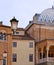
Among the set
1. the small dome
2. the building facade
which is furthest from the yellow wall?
the small dome

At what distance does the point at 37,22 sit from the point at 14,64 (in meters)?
11.4

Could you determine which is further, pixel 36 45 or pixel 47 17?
pixel 47 17

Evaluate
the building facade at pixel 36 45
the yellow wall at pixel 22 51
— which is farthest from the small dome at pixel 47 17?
the yellow wall at pixel 22 51

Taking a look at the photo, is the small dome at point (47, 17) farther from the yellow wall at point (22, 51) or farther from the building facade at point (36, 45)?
the yellow wall at point (22, 51)

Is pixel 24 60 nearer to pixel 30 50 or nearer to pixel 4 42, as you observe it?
pixel 30 50

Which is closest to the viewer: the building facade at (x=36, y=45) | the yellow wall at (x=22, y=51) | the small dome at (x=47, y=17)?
the building facade at (x=36, y=45)

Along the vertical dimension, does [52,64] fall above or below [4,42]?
below

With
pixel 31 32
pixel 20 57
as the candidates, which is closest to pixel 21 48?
pixel 20 57

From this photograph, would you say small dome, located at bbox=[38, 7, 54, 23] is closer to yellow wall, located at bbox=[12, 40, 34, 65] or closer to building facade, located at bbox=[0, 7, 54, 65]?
building facade, located at bbox=[0, 7, 54, 65]

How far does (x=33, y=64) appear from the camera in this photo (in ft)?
183

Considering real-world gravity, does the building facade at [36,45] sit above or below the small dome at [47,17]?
below

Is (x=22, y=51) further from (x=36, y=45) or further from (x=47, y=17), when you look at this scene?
(x=47, y=17)

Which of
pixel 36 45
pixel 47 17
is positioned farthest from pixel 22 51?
pixel 47 17

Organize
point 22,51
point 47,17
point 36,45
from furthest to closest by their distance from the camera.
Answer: point 47,17
point 36,45
point 22,51
